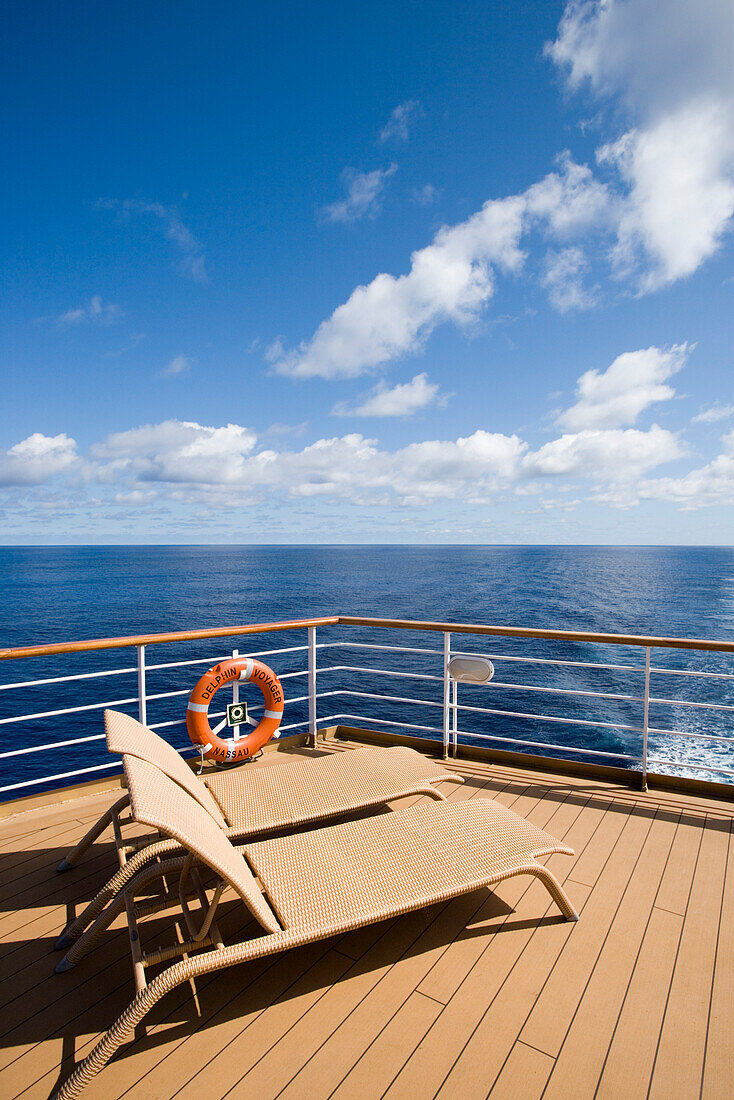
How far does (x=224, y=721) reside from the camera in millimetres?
3051

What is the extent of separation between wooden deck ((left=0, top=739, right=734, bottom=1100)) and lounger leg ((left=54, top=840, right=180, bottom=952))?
0.19 feet

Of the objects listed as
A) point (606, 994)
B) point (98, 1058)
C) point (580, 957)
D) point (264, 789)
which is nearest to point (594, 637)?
point (580, 957)

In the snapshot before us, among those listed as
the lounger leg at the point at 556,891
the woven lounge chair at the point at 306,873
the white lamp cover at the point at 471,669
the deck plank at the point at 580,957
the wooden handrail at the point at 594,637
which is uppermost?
the wooden handrail at the point at 594,637

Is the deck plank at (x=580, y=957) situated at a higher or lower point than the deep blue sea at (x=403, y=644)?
higher

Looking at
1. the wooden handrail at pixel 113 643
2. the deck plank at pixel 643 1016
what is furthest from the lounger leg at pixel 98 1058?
the wooden handrail at pixel 113 643

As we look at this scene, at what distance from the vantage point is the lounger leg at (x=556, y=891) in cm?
165

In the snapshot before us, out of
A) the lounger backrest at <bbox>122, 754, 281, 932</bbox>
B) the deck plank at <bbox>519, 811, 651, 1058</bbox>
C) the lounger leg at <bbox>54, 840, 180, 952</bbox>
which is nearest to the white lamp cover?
the deck plank at <bbox>519, 811, 651, 1058</bbox>

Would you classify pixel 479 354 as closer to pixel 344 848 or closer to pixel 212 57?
pixel 212 57

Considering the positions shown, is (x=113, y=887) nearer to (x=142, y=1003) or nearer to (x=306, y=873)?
(x=142, y=1003)

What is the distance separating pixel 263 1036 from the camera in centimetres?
129

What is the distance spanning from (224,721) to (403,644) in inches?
668

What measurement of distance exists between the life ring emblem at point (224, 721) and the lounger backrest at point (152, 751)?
0.89 m

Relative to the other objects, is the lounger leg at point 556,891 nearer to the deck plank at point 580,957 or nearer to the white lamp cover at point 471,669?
the deck plank at point 580,957

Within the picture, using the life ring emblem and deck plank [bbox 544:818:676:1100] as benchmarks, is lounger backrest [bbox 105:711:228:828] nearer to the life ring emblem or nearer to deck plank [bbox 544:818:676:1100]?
the life ring emblem
